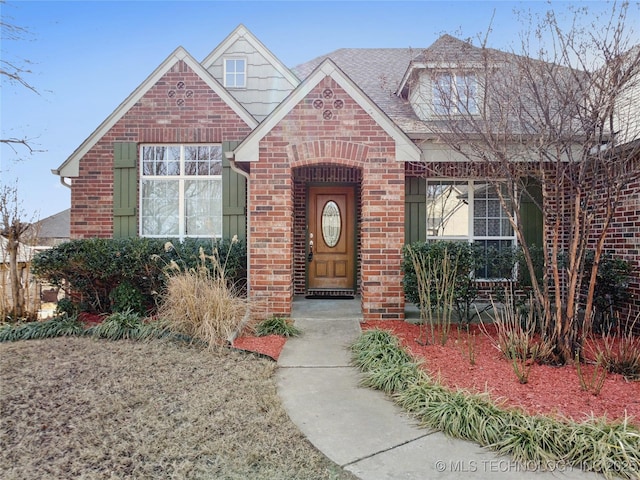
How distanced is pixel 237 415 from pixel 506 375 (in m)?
2.67

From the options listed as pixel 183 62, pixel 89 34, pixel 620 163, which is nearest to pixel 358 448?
pixel 620 163

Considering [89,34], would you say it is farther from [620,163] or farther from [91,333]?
[620,163]

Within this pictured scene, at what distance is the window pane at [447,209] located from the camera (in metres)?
7.75

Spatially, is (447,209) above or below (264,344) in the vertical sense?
above

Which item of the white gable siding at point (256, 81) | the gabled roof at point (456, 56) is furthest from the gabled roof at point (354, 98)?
the white gable siding at point (256, 81)

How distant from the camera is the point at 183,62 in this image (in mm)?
7727

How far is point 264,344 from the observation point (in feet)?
16.5

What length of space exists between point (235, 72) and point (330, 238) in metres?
4.84

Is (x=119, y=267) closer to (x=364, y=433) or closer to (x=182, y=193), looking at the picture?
(x=182, y=193)

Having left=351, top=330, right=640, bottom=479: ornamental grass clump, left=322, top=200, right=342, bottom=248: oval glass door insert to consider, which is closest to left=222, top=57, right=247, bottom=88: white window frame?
left=322, top=200, right=342, bottom=248: oval glass door insert

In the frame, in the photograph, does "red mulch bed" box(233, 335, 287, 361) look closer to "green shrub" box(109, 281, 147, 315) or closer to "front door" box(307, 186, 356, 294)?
"green shrub" box(109, 281, 147, 315)

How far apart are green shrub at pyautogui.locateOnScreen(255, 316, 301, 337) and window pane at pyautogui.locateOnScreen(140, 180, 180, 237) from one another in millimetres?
3302

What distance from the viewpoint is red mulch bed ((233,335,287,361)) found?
187 inches

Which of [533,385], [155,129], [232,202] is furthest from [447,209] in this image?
[155,129]
